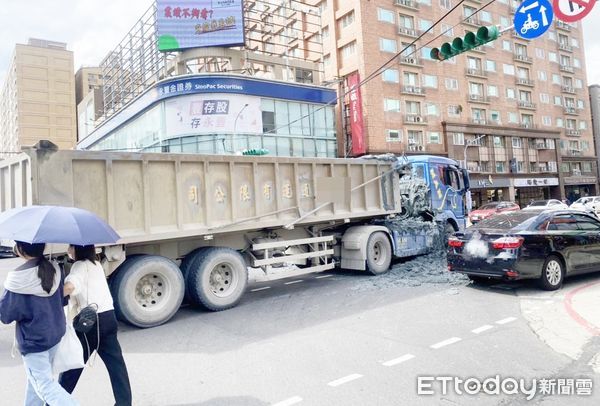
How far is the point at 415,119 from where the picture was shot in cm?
3788

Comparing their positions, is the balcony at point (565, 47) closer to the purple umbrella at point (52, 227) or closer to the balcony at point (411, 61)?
the balcony at point (411, 61)

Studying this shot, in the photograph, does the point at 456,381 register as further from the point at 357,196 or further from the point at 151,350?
the point at 357,196

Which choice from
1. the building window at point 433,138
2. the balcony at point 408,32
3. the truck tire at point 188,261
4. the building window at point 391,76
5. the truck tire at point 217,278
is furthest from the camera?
the building window at point 433,138

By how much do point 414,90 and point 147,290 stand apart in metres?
35.1

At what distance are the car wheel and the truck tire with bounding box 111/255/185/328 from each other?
6026mm

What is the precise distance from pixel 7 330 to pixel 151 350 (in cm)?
273

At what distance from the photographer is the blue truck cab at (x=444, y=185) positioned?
11.9 meters

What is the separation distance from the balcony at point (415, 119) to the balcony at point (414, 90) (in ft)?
6.20

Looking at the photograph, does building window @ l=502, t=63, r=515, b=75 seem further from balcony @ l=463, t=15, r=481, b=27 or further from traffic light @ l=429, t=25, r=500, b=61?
traffic light @ l=429, t=25, r=500, b=61

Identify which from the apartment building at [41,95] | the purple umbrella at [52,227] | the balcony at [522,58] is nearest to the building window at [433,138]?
the balcony at [522,58]

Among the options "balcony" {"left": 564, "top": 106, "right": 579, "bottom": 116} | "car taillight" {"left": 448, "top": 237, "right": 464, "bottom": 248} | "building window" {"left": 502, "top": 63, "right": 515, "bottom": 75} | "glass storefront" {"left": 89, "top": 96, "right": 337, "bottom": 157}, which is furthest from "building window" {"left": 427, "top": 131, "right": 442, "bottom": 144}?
"car taillight" {"left": 448, "top": 237, "right": 464, "bottom": 248}

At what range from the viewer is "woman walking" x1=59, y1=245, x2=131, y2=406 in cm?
360

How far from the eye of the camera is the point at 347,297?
26.4 feet

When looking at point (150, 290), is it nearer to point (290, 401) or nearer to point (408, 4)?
point (290, 401)
